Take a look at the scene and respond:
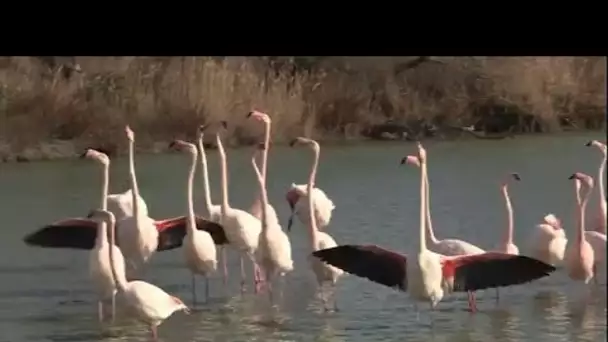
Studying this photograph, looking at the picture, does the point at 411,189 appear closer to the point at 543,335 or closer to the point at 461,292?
the point at 461,292

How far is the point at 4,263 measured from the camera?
2391mm

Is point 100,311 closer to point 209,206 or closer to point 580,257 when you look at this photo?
point 209,206

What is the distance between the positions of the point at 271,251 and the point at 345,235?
155 mm

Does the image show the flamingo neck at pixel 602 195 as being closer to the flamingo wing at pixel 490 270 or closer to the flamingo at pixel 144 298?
the flamingo wing at pixel 490 270

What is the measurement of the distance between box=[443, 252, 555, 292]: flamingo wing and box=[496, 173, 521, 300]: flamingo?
46mm

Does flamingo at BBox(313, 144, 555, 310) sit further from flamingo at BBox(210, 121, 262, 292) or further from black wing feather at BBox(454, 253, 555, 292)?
flamingo at BBox(210, 121, 262, 292)

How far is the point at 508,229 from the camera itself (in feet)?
8.23

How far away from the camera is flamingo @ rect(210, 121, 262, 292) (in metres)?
2.46

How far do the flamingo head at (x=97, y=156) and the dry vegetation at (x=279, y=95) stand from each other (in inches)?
0.9

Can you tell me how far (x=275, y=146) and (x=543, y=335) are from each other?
67 centimetres

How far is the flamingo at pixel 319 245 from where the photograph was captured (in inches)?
95.7

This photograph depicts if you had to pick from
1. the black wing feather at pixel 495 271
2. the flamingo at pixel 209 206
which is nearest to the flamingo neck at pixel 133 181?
the flamingo at pixel 209 206

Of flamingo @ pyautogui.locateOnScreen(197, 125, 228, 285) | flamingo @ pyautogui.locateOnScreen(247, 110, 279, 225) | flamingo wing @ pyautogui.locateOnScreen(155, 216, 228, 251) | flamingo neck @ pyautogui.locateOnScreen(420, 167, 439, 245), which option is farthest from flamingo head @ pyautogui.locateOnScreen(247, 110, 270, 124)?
flamingo neck @ pyautogui.locateOnScreen(420, 167, 439, 245)
